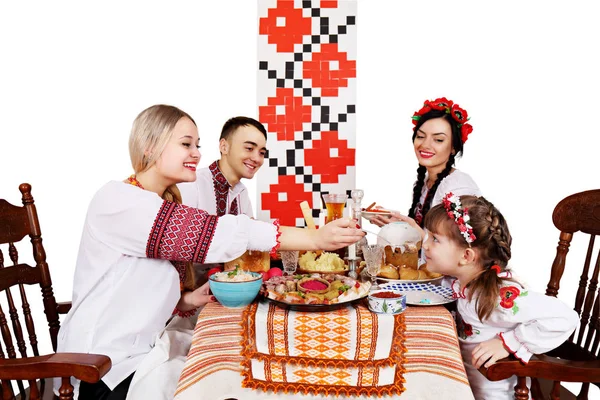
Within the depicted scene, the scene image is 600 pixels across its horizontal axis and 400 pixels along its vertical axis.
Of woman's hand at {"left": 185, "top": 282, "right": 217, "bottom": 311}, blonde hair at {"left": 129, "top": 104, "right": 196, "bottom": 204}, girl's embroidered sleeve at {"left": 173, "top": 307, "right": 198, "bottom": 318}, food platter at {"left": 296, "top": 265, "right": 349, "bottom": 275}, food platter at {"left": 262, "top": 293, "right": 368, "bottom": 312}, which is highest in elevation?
blonde hair at {"left": 129, "top": 104, "right": 196, "bottom": 204}

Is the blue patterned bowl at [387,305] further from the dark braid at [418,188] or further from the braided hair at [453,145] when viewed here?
the dark braid at [418,188]

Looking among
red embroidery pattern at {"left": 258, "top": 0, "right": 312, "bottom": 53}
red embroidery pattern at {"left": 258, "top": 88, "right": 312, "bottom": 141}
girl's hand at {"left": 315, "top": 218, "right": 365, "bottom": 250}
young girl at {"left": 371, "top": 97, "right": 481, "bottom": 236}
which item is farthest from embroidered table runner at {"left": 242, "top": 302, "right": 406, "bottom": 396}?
red embroidery pattern at {"left": 258, "top": 0, "right": 312, "bottom": 53}

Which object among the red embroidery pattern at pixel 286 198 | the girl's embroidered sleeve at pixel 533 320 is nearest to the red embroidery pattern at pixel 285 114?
the red embroidery pattern at pixel 286 198

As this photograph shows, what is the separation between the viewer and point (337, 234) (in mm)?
2146

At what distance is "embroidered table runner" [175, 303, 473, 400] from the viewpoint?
176cm

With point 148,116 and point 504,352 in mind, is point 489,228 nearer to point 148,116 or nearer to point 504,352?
point 504,352

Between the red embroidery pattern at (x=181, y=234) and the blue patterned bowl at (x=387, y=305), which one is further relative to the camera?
the red embroidery pattern at (x=181, y=234)

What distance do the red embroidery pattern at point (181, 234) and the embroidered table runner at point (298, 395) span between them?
262 mm

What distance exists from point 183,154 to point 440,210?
3.47 ft

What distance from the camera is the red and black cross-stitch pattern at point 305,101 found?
3.62 meters

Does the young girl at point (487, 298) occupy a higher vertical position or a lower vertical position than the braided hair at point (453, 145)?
lower

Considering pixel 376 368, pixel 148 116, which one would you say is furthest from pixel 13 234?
pixel 376 368

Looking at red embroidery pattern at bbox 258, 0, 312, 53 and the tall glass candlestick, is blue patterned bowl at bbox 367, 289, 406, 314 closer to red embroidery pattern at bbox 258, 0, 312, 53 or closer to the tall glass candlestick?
the tall glass candlestick

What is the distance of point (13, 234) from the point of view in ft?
8.21
